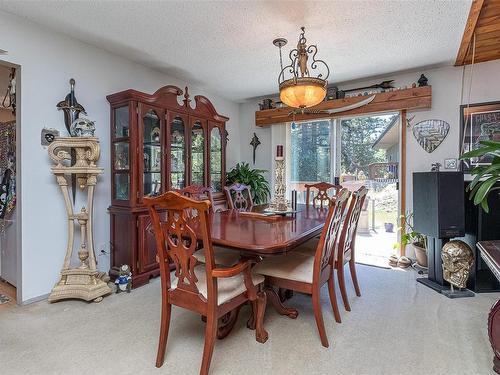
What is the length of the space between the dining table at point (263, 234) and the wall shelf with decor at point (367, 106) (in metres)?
1.94

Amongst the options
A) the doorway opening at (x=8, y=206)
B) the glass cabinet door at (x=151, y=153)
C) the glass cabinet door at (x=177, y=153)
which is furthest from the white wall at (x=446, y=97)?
the doorway opening at (x=8, y=206)

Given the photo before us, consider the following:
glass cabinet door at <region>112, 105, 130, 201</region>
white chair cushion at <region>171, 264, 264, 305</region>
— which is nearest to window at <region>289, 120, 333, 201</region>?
glass cabinet door at <region>112, 105, 130, 201</region>

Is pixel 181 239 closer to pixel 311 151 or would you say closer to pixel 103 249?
pixel 103 249

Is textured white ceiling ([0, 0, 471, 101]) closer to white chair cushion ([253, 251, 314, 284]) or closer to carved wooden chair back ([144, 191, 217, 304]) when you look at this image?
carved wooden chair back ([144, 191, 217, 304])

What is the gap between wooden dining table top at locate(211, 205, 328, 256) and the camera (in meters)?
1.59

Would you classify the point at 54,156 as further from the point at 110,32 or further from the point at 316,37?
the point at 316,37

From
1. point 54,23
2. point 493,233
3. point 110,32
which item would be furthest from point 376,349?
point 54,23

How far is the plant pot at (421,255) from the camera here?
3430 millimetres

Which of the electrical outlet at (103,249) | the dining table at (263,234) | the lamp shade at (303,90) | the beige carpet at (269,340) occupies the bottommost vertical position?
the beige carpet at (269,340)

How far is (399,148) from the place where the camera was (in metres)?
3.82

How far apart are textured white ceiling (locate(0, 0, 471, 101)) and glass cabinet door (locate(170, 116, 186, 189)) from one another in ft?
2.37

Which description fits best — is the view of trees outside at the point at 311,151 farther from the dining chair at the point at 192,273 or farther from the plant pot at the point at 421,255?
the dining chair at the point at 192,273

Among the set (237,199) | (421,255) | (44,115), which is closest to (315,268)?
(237,199)

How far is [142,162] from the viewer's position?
3004 mm
